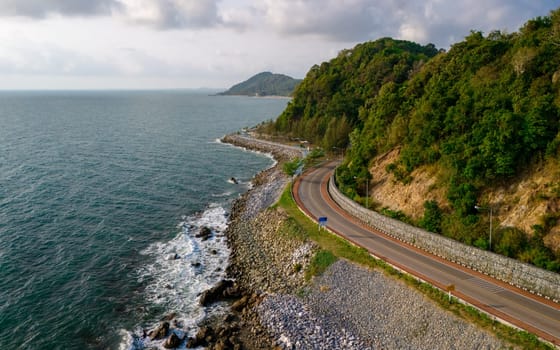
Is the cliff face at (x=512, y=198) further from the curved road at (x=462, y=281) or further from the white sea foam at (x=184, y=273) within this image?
the white sea foam at (x=184, y=273)

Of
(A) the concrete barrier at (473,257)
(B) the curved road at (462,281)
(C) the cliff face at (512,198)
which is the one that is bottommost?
(B) the curved road at (462,281)

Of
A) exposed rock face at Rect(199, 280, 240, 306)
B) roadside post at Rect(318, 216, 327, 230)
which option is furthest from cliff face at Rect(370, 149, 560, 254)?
exposed rock face at Rect(199, 280, 240, 306)

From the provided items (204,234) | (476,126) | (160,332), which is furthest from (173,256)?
(476,126)

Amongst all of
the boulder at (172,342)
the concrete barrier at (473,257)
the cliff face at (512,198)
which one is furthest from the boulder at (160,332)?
the cliff face at (512,198)

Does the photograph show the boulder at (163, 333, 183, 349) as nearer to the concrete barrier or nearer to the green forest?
the concrete barrier

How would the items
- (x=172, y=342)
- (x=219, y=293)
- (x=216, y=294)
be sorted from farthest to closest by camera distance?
(x=219, y=293) → (x=216, y=294) → (x=172, y=342)

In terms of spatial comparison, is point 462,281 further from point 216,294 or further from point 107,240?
point 107,240

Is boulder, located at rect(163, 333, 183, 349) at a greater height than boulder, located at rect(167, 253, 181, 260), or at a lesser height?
greater
